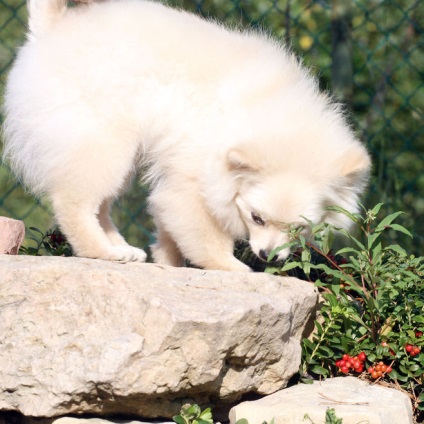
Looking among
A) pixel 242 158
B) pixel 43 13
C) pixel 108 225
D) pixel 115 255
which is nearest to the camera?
pixel 242 158

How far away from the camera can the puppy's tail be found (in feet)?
13.6

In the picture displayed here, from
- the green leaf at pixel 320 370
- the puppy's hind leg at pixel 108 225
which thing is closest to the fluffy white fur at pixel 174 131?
the puppy's hind leg at pixel 108 225

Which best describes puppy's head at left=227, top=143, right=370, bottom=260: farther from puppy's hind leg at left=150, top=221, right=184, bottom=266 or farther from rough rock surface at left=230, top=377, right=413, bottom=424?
rough rock surface at left=230, top=377, right=413, bottom=424

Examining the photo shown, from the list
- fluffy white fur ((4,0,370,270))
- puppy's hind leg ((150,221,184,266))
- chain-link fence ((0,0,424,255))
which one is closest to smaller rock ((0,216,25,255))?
fluffy white fur ((4,0,370,270))

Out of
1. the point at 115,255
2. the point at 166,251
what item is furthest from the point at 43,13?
the point at 166,251

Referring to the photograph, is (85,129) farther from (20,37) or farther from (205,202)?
(20,37)

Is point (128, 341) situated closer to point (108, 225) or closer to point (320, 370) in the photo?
point (320, 370)

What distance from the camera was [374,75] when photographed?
5.54 m

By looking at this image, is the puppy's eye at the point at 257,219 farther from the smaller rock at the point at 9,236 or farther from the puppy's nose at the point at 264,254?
the smaller rock at the point at 9,236

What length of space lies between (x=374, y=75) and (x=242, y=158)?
2.05 metres

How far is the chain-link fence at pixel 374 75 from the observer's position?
5.33 meters

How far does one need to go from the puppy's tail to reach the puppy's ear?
1.17 m

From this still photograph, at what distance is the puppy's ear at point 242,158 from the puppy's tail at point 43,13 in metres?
1.17

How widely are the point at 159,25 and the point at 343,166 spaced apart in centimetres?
117
